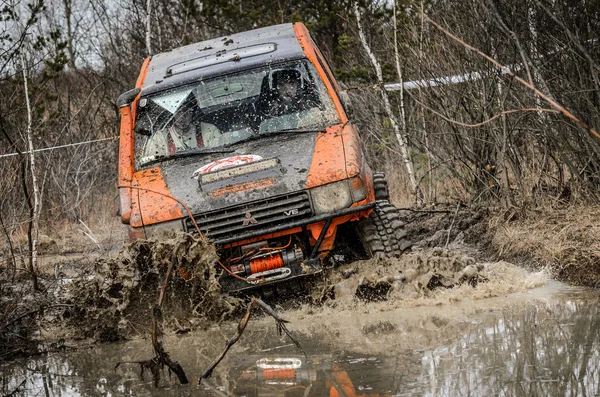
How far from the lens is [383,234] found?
7.80 metres

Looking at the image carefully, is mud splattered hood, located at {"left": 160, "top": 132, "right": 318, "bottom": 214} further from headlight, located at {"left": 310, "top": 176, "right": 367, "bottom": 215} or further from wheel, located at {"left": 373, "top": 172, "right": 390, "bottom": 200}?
wheel, located at {"left": 373, "top": 172, "right": 390, "bottom": 200}

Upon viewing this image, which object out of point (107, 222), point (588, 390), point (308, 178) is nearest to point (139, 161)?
point (308, 178)

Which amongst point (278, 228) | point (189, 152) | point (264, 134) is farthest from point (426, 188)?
point (278, 228)

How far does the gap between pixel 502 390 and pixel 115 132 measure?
15.3 m

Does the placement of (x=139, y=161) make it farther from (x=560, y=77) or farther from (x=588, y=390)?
(x=588, y=390)

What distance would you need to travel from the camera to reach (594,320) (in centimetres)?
571

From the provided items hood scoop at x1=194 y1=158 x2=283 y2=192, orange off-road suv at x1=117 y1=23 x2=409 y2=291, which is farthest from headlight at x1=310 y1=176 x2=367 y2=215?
hood scoop at x1=194 y1=158 x2=283 y2=192

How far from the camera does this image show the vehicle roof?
855cm

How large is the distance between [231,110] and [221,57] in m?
0.77

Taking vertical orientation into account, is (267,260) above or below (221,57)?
below

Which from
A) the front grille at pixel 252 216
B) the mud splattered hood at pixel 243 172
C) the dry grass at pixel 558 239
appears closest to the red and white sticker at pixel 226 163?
the mud splattered hood at pixel 243 172

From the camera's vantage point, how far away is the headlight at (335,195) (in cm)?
722

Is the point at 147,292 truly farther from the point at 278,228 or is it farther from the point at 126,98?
the point at 126,98

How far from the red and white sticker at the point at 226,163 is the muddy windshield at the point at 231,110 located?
391mm
